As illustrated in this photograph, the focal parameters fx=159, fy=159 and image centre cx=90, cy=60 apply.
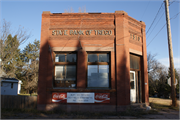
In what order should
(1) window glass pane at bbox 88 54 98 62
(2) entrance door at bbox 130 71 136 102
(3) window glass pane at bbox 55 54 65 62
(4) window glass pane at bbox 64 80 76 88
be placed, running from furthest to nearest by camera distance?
(2) entrance door at bbox 130 71 136 102 → (3) window glass pane at bbox 55 54 65 62 → (1) window glass pane at bbox 88 54 98 62 → (4) window glass pane at bbox 64 80 76 88

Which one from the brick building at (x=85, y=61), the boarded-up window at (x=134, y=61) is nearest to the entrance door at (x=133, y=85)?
the brick building at (x=85, y=61)

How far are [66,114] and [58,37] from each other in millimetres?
5746

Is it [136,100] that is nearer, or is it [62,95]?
[62,95]

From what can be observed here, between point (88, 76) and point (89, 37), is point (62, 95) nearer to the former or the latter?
point (88, 76)

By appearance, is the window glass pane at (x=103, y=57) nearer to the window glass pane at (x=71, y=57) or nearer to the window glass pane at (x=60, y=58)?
the window glass pane at (x=71, y=57)

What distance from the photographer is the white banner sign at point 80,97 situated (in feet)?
37.8

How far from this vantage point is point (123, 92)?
1157 cm

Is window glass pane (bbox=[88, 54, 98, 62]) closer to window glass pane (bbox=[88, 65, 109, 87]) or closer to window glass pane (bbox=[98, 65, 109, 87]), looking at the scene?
window glass pane (bbox=[88, 65, 109, 87])

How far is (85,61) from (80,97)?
8.84 ft

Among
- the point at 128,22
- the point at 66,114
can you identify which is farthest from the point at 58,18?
the point at 66,114

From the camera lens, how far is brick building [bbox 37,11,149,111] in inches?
456

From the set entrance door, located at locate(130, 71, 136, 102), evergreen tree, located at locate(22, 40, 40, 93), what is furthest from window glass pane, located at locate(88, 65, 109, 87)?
evergreen tree, located at locate(22, 40, 40, 93)

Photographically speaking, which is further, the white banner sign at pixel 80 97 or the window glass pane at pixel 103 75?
the window glass pane at pixel 103 75

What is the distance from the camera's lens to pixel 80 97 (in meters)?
11.5
